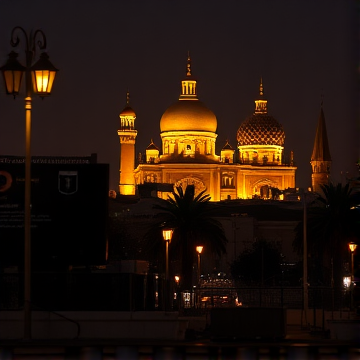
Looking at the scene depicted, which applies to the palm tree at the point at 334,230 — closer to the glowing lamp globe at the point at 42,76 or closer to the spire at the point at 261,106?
the glowing lamp globe at the point at 42,76

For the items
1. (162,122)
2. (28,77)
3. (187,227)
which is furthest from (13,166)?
(162,122)

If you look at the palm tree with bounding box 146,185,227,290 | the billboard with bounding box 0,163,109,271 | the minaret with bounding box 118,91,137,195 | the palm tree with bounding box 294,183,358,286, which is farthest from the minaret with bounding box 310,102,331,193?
the billboard with bounding box 0,163,109,271

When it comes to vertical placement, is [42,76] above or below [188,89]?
below

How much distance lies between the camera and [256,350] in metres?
23.0

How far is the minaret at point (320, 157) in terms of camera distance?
145 m

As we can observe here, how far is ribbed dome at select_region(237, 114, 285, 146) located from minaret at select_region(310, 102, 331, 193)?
11.5ft

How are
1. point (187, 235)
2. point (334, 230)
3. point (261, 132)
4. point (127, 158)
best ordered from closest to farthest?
point (187, 235) → point (334, 230) → point (127, 158) → point (261, 132)

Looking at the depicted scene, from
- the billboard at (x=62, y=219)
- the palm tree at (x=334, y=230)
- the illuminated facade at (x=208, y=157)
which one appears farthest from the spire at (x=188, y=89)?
the billboard at (x=62, y=219)

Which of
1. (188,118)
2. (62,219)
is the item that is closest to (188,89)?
(188,118)

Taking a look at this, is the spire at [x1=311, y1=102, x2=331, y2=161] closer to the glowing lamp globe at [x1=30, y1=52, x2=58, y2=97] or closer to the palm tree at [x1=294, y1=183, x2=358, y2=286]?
the palm tree at [x1=294, y1=183, x2=358, y2=286]

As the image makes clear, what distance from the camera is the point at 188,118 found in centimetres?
14000

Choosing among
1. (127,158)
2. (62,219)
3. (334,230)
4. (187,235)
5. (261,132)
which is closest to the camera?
(62,219)

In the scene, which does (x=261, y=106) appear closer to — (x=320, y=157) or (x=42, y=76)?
(x=320, y=157)

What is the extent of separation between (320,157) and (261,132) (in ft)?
19.7
